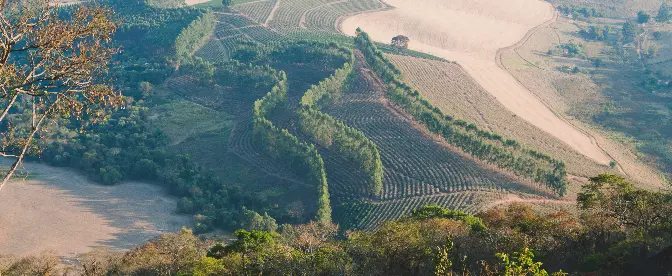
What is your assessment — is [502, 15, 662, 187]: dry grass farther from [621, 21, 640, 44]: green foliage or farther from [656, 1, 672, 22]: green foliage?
[656, 1, 672, 22]: green foliage

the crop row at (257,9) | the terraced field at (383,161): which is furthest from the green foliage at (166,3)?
the terraced field at (383,161)

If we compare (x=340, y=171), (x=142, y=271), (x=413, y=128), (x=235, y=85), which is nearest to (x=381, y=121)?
(x=413, y=128)

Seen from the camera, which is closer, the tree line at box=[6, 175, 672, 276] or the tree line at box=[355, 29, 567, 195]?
the tree line at box=[6, 175, 672, 276]

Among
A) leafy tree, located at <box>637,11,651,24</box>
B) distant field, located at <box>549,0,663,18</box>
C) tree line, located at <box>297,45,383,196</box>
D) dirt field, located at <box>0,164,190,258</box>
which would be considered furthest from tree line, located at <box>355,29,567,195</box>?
distant field, located at <box>549,0,663,18</box>

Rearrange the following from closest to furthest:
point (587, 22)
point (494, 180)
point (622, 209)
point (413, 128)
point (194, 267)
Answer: point (194, 267)
point (622, 209)
point (494, 180)
point (413, 128)
point (587, 22)

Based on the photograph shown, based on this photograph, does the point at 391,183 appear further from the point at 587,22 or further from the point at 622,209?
the point at 587,22

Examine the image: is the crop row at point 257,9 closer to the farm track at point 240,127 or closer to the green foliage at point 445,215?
the farm track at point 240,127

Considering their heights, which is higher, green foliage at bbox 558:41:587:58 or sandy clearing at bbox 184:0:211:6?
green foliage at bbox 558:41:587:58

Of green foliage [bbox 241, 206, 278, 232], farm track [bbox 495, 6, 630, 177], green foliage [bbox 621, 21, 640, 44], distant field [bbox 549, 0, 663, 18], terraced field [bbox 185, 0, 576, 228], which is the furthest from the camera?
distant field [bbox 549, 0, 663, 18]
